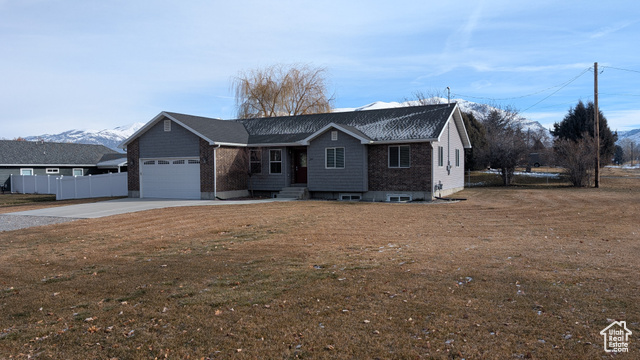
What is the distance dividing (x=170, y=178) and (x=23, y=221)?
9500 mm

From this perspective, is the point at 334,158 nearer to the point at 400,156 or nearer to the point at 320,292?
the point at 400,156

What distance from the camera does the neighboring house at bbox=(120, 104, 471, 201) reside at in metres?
21.3

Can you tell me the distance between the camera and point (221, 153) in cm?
2286

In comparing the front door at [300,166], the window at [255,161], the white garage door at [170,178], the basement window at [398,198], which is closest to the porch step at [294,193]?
the front door at [300,166]

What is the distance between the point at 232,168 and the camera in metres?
23.6

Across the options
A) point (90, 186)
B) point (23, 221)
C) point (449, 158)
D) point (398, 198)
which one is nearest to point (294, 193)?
point (398, 198)

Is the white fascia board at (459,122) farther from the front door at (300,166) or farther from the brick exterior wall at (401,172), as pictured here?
the front door at (300,166)

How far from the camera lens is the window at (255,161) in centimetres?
2447

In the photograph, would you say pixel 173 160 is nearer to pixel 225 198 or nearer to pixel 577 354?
pixel 225 198

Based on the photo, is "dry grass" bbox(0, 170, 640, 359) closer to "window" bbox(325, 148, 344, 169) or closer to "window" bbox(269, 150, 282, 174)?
"window" bbox(325, 148, 344, 169)

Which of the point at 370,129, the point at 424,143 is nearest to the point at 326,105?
the point at 370,129

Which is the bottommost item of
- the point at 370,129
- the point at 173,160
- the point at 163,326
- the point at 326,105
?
the point at 163,326

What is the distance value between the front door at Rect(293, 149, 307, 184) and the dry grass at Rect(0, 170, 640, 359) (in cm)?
1240

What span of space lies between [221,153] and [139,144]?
17.6 feet
